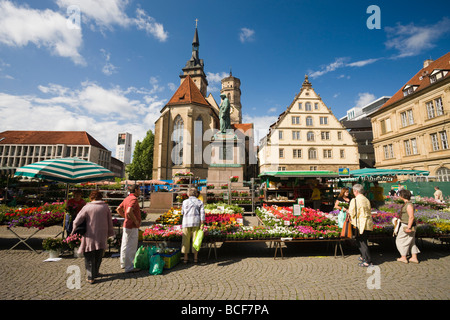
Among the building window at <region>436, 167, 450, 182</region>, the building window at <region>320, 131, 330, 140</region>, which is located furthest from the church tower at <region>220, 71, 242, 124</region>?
the building window at <region>436, 167, 450, 182</region>

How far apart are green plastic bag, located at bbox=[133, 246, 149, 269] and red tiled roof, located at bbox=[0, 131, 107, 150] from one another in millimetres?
66489

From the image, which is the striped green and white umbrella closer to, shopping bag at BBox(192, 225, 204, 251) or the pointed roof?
shopping bag at BBox(192, 225, 204, 251)

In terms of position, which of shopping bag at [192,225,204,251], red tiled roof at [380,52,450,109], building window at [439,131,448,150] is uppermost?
red tiled roof at [380,52,450,109]

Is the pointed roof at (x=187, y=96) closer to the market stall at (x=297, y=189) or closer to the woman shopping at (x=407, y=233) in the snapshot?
the market stall at (x=297, y=189)

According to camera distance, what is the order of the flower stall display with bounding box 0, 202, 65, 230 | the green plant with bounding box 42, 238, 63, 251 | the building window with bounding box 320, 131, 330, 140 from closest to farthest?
the green plant with bounding box 42, 238, 63, 251 < the flower stall display with bounding box 0, 202, 65, 230 < the building window with bounding box 320, 131, 330, 140

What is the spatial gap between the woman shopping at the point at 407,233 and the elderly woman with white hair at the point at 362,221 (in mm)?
932

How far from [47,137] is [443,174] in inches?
3229

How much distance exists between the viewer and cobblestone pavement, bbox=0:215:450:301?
11.2ft

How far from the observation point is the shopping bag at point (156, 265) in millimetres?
4254

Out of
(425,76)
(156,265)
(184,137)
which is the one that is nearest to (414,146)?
(425,76)

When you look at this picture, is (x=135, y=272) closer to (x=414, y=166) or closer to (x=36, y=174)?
(x=36, y=174)

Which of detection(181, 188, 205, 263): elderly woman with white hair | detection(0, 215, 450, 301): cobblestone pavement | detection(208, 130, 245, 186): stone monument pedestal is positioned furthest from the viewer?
detection(208, 130, 245, 186): stone monument pedestal
